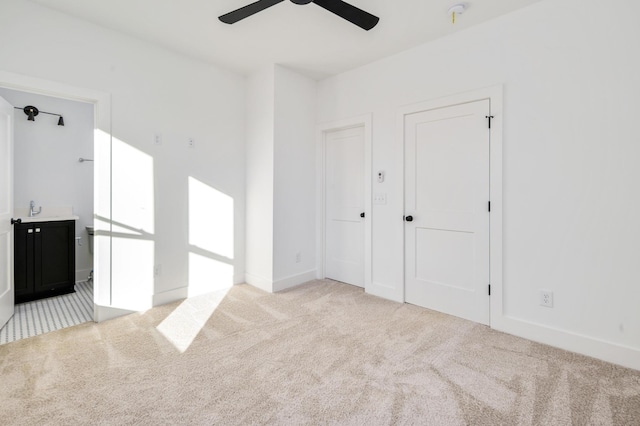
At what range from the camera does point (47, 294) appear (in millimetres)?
3582

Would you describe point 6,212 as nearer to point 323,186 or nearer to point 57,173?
point 57,173

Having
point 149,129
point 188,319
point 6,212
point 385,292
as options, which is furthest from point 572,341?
point 6,212

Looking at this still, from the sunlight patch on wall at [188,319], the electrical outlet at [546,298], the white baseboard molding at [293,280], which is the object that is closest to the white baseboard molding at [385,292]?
the white baseboard molding at [293,280]

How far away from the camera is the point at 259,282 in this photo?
3844 mm

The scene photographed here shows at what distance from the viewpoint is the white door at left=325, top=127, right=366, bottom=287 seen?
12.8ft

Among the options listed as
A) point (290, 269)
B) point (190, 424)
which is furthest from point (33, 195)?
point (190, 424)

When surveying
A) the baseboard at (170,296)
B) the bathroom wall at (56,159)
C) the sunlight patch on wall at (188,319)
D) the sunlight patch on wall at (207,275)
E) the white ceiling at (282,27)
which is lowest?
the sunlight patch on wall at (188,319)

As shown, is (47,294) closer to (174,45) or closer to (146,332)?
(146,332)

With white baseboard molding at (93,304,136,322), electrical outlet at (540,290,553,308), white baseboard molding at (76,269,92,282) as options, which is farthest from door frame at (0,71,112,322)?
electrical outlet at (540,290,553,308)

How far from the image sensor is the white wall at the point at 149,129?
2.59 meters

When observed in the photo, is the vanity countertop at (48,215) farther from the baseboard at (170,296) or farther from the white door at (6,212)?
the baseboard at (170,296)

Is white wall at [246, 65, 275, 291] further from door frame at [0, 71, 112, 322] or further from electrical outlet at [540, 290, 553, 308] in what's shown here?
electrical outlet at [540, 290, 553, 308]

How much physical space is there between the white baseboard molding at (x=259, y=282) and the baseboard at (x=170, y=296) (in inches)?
29.9

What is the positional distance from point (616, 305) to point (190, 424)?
2825 millimetres
